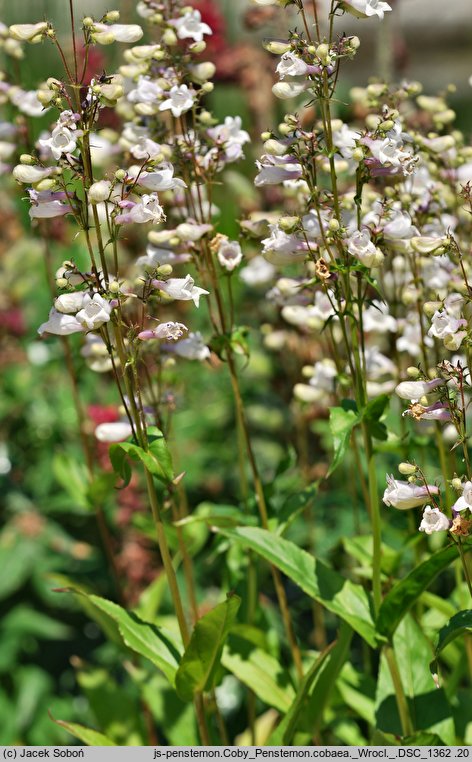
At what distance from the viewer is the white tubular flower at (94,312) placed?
167 cm

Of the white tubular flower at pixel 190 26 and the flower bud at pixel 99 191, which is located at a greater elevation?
the white tubular flower at pixel 190 26

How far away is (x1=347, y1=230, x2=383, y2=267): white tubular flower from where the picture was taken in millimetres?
1705

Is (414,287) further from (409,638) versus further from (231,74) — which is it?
(231,74)

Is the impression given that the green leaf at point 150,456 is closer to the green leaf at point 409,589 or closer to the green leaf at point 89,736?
the green leaf at point 409,589

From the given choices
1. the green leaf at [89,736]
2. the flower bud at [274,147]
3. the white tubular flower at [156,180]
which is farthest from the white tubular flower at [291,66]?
the green leaf at [89,736]

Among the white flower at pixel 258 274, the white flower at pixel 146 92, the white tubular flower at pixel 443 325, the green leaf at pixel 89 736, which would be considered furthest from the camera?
the white flower at pixel 258 274

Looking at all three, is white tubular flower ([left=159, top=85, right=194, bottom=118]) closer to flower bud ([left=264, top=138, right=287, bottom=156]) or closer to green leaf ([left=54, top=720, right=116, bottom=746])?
flower bud ([left=264, top=138, right=287, bottom=156])

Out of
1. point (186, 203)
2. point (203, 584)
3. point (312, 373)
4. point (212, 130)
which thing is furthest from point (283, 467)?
point (203, 584)

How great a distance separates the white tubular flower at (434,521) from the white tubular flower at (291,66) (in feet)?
2.68

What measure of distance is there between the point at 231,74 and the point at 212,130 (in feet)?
9.90

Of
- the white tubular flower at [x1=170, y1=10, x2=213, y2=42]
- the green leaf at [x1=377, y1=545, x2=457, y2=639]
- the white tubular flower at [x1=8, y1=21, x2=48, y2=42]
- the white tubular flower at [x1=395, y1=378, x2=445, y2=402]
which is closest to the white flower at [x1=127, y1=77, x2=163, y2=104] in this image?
the white tubular flower at [x1=170, y1=10, x2=213, y2=42]

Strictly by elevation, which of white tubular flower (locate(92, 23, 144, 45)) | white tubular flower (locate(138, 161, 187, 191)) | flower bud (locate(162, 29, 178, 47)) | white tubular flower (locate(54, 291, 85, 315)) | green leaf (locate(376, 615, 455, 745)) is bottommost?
green leaf (locate(376, 615, 455, 745))

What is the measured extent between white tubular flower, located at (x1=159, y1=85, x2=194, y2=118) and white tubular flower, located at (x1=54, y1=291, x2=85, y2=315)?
48cm

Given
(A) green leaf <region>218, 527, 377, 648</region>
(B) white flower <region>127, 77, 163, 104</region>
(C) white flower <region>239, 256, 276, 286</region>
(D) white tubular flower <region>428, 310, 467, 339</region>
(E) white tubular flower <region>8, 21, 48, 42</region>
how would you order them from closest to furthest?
(D) white tubular flower <region>428, 310, 467, 339</region> → (E) white tubular flower <region>8, 21, 48, 42</region> → (A) green leaf <region>218, 527, 377, 648</region> → (B) white flower <region>127, 77, 163, 104</region> → (C) white flower <region>239, 256, 276, 286</region>
